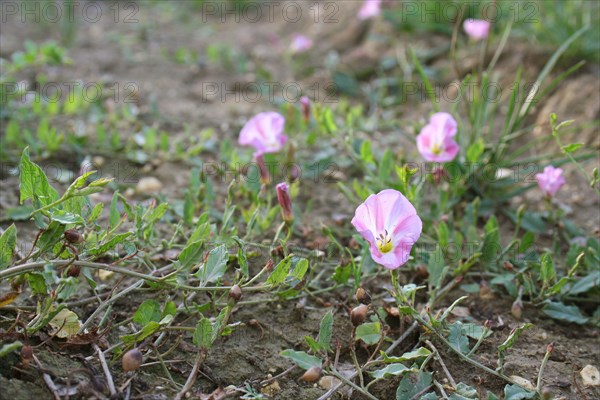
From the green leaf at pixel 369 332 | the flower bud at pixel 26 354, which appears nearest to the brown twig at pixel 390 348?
the green leaf at pixel 369 332

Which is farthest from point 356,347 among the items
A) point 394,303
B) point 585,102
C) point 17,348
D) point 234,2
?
point 234,2

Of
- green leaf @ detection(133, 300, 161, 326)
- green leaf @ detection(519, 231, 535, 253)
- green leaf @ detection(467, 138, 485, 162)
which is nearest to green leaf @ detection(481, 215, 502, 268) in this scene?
green leaf @ detection(519, 231, 535, 253)

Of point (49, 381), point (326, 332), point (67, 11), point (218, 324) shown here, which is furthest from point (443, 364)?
point (67, 11)

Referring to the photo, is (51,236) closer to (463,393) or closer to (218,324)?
(218,324)

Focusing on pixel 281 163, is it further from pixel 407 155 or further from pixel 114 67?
pixel 114 67

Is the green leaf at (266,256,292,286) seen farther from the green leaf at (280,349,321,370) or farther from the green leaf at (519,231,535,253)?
the green leaf at (519,231,535,253)

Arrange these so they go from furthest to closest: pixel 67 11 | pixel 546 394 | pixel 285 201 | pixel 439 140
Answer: pixel 67 11 → pixel 439 140 → pixel 285 201 → pixel 546 394

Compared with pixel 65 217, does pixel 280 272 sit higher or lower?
lower
